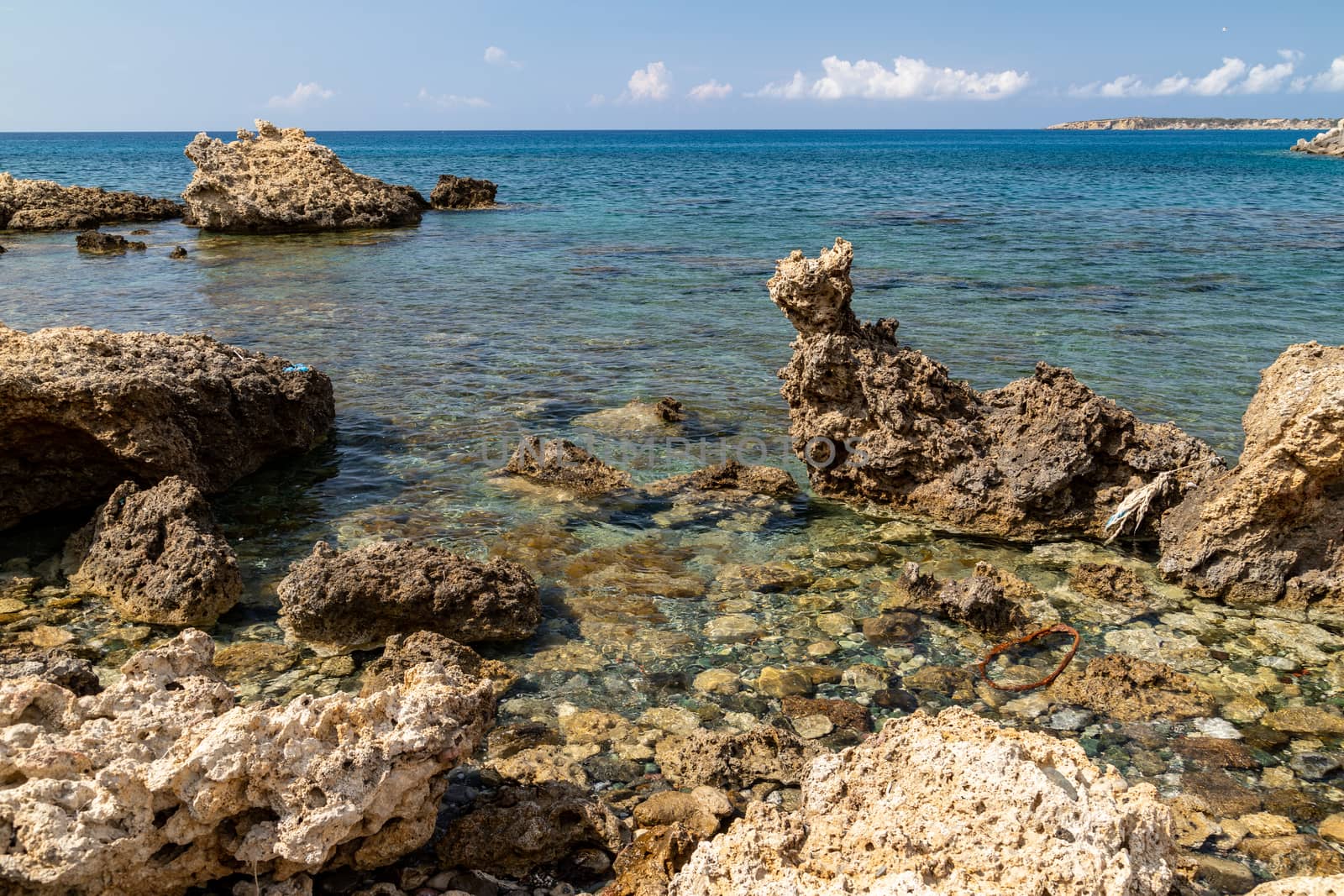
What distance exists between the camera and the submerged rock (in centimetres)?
2395

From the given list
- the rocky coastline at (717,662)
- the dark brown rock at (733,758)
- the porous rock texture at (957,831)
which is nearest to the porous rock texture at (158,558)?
the rocky coastline at (717,662)

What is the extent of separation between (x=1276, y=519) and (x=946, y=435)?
243 cm

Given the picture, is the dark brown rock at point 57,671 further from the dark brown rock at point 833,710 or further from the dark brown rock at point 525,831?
the dark brown rock at point 833,710

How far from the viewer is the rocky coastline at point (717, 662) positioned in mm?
3424

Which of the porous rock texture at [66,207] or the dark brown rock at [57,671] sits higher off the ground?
the porous rock texture at [66,207]

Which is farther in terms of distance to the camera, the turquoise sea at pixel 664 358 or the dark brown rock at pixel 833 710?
the turquoise sea at pixel 664 358

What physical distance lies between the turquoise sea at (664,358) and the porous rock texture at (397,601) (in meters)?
0.25

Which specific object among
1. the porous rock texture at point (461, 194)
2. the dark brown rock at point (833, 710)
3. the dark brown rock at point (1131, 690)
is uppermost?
the porous rock texture at point (461, 194)

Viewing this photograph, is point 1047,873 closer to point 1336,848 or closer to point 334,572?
point 1336,848

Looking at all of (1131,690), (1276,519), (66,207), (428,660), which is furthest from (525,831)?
(66,207)

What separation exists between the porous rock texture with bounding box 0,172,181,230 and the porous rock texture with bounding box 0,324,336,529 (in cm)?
2600

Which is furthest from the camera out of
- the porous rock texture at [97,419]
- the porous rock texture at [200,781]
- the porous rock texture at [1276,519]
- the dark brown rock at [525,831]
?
the porous rock texture at [97,419]

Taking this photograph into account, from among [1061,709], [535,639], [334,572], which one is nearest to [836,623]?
[1061,709]

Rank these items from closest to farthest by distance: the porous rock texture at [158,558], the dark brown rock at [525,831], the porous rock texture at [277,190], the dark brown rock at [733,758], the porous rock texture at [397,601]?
the dark brown rock at [525,831] → the dark brown rock at [733,758] → the porous rock texture at [397,601] → the porous rock texture at [158,558] → the porous rock texture at [277,190]
